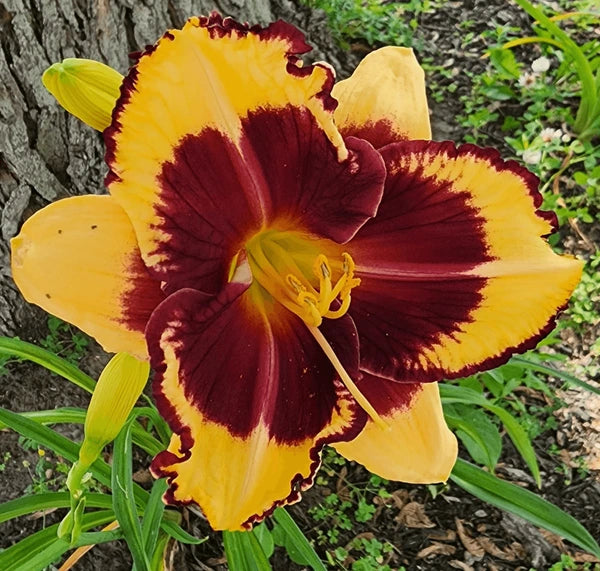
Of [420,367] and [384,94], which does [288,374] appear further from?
[384,94]

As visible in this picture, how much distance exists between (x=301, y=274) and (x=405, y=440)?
0.28 meters

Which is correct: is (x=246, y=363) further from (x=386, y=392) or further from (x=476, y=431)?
(x=476, y=431)

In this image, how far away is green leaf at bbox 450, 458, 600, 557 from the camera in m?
1.32

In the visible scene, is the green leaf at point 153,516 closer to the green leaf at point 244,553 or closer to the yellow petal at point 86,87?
the green leaf at point 244,553

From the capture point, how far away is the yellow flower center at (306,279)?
82 centimetres

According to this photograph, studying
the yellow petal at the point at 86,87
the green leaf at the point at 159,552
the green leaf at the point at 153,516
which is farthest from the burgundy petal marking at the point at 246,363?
the green leaf at the point at 159,552

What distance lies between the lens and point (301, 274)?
900mm

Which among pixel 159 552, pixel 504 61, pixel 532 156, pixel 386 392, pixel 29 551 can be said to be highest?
pixel 504 61

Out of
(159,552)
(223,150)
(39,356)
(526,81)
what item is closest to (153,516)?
(159,552)

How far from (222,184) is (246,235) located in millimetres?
92

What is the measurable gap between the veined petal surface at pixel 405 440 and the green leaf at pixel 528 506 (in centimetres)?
47

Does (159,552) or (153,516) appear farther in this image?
(159,552)

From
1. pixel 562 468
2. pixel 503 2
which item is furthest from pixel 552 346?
pixel 503 2

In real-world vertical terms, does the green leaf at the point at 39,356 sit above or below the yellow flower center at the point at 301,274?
below
